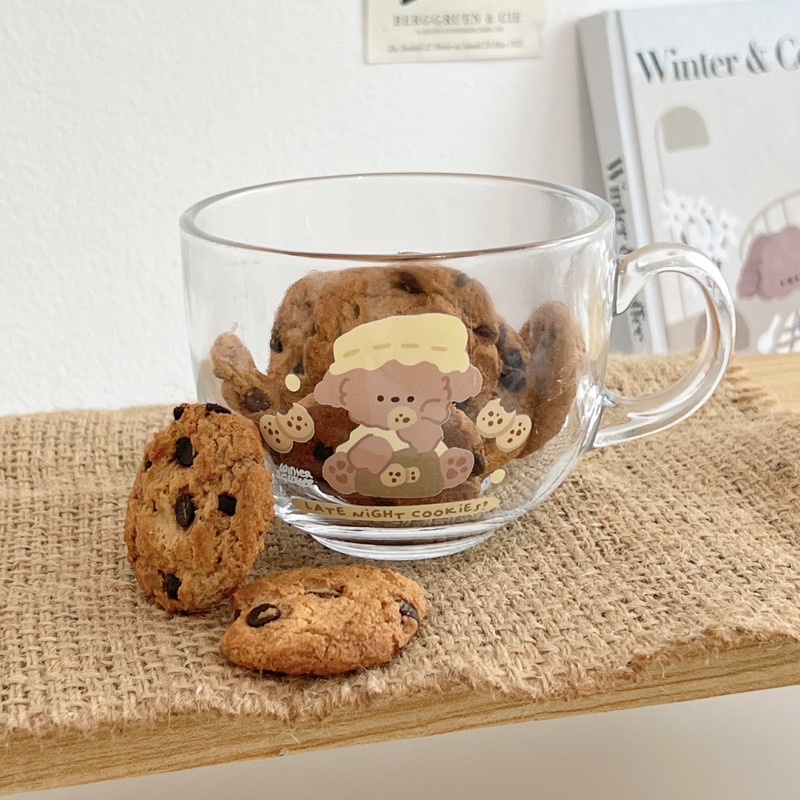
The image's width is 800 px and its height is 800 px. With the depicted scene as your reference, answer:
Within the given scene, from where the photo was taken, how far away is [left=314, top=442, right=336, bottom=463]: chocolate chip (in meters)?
0.49

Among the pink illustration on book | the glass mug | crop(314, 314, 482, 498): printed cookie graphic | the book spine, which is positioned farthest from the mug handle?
the pink illustration on book

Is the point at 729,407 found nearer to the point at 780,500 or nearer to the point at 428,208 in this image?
the point at 780,500

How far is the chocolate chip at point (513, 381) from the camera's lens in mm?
479

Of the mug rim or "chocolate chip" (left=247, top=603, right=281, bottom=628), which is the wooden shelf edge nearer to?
"chocolate chip" (left=247, top=603, right=281, bottom=628)

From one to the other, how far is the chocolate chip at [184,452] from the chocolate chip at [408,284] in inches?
4.8

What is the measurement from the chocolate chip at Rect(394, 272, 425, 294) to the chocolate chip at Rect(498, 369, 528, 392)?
2.2 inches

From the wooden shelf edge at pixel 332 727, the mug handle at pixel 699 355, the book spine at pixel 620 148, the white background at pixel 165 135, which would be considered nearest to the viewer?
the wooden shelf edge at pixel 332 727

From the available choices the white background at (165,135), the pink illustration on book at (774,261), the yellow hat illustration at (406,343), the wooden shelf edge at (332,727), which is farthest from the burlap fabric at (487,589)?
the pink illustration on book at (774,261)

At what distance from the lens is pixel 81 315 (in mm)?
1112

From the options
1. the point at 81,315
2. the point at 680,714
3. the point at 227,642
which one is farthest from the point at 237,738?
the point at 81,315

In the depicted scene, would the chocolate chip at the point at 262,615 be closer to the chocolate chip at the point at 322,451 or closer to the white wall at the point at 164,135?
the chocolate chip at the point at 322,451

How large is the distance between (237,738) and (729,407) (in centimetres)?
45

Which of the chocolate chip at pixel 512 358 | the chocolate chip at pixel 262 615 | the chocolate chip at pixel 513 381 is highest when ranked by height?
the chocolate chip at pixel 512 358

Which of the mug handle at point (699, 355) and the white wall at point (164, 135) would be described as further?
the white wall at point (164, 135)
